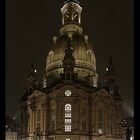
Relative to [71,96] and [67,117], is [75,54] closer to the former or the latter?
[71,96]

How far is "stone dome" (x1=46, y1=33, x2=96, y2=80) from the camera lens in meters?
68.2

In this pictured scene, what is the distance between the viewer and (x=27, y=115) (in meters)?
69.4

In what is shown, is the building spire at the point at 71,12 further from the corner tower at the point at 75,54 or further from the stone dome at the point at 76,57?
the stone dome at the point at 76,57

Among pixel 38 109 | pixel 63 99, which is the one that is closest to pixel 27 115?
pixel 38 109

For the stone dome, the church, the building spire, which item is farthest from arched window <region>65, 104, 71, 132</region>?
the building spire

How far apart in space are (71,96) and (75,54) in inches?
Result: 390

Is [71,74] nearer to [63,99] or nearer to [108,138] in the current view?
[63,99]

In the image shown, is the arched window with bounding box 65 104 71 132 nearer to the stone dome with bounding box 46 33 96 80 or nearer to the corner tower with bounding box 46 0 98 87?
the corner tower with bounding box 46 0 98 87

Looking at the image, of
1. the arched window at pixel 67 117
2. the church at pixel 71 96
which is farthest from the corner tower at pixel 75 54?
the arched window at pixel 67 117

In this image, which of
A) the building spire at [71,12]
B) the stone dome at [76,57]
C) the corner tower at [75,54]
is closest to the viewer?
the corner tower at [75,54]

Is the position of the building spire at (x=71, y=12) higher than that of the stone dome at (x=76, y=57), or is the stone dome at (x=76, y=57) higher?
the building spire at (x=71, y=12)

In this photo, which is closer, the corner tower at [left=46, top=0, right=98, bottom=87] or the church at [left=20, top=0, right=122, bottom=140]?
the church at [left=20, top=0, right=122, bottom=140]

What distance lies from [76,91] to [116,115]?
1060cm

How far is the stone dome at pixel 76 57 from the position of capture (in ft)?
224
